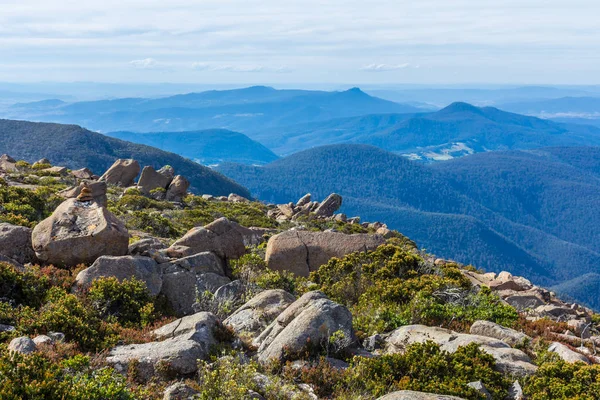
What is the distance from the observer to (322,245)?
17000 millimetres

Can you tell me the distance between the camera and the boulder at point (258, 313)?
Result: 34.8 feet

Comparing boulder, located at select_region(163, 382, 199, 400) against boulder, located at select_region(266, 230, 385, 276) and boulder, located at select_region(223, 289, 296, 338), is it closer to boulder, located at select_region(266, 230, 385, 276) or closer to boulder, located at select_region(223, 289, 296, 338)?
boulder, located at select_region(223, 289, 296, 338)

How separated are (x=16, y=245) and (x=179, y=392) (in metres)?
8.50

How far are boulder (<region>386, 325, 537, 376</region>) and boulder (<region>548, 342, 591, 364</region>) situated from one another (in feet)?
3.41

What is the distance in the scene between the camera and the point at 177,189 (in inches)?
1695

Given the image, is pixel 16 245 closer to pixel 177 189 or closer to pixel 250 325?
pixel 250 325

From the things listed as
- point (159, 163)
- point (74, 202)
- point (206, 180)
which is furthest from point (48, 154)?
point (74, 202)

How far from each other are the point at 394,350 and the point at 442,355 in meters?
1.33

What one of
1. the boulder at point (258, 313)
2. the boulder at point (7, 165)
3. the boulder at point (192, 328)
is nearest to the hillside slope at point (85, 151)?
the boulder at point (7, 165)

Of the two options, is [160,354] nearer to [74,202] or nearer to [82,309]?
[82,309]

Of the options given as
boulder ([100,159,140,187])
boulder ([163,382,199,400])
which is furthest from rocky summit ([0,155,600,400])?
boulder ([100,159,140,187])

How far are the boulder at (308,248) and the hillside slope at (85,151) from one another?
98.9 metres

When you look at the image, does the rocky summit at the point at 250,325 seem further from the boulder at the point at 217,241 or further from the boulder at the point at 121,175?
the boulder at the point at 121,175

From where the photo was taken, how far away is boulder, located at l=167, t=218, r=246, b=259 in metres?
15.6
